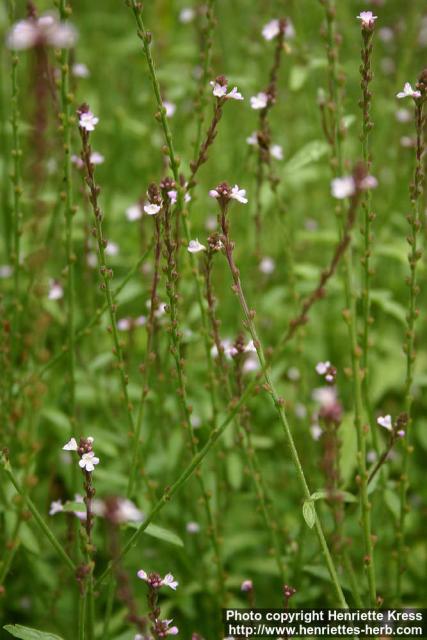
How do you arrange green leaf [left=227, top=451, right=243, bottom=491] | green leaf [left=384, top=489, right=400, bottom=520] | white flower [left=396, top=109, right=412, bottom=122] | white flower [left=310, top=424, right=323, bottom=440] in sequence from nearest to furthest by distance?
green leaf [left=384, top=489, right=400, bottom=520] < white flower [left=310, top=424, right=323, bottom=440] < green leaf [left=227, top=451, right=243, bottom=491] < white flower [left=396, top=109, right=412, bottom=122]

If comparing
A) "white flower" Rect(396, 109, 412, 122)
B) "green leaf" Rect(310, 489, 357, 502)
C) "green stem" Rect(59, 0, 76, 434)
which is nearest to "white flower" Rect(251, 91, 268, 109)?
"green stem" Rect(59, 0, 76, 434)

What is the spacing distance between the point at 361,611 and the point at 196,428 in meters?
1.40

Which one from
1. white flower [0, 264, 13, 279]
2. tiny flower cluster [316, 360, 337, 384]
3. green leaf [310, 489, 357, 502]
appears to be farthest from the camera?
white flower [0, 264, 13, 279]

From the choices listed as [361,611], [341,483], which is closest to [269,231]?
[341,483]

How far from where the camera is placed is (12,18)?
8.17 ft

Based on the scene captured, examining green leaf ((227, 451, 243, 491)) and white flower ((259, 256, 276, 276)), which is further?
white flower ((259, 256, 276, 276))

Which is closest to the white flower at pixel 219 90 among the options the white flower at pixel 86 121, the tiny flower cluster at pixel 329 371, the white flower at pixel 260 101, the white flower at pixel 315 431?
the white flower at pixel 86 121

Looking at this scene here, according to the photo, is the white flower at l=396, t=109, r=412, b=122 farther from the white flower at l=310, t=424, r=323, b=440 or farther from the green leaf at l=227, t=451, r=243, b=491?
the green leaf at l=227, t=451, r=243, b=491

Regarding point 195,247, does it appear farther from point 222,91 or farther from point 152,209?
point 222,91

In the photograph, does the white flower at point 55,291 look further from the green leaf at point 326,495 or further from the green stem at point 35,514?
the green leaf at point 326,495

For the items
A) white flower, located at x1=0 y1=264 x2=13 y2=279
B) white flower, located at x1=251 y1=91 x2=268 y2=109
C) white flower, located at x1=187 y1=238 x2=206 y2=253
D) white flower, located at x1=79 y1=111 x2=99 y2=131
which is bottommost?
white flower, located at x1=187 y1=238 x2=206 y2=253

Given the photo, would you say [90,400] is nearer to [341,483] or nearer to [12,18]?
[341,483]

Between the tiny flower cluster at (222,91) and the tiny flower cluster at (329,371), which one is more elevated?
the tiny flower cluster at (222,91)

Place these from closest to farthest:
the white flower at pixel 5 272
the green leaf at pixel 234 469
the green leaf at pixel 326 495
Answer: the green leaf at pixel 326 495
the green leaf at pixel 234 469
the white flower at pixel 5 272
